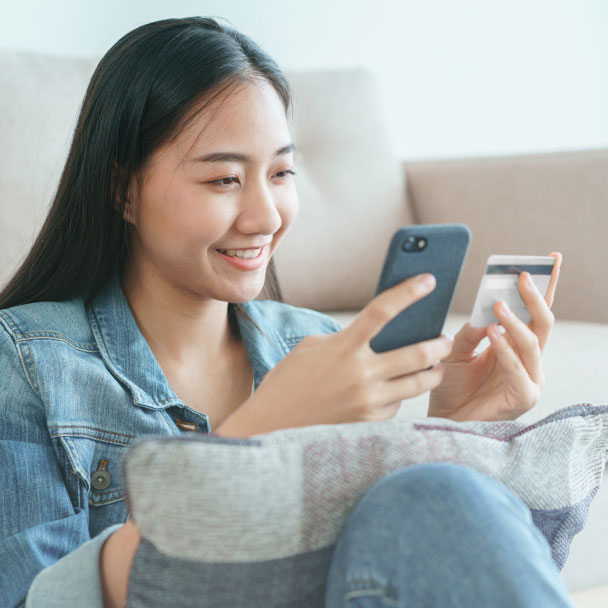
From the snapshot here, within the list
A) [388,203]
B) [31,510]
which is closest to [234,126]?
[31,510]

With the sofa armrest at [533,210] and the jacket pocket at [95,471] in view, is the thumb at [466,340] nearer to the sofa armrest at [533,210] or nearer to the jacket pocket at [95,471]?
the jacket pocket at [95,471]

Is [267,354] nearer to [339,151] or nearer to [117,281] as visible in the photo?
[117,281]

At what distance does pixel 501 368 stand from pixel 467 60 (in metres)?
1.79

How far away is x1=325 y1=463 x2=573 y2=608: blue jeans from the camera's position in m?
0.48

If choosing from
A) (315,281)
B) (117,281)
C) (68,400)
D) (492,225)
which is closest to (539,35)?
(492,225)

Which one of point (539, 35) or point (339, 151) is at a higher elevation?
point (539, 35)

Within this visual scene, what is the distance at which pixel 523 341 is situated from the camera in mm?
827

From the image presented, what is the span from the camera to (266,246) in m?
0.95

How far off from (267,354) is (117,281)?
232 mm

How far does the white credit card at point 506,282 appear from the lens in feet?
2.69

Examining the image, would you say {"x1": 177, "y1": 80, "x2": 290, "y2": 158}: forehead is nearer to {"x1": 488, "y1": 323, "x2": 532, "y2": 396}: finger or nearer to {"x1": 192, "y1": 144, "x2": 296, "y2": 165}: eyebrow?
{"x1": 192, "y1": 144, "x2": 296, "y2": 165}: eyebrow

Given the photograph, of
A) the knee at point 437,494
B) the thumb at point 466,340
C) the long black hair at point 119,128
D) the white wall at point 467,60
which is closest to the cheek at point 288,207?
the long black hair at point 119,128

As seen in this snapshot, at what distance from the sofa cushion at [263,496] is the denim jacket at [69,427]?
0.50ft

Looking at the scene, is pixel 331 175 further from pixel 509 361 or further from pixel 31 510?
pixel 31 510
